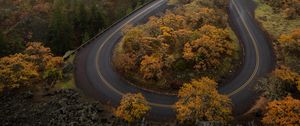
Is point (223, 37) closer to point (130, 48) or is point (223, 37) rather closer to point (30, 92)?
point (130, 48)

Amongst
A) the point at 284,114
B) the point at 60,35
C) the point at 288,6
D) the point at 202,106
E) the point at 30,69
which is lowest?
the point at 284,114

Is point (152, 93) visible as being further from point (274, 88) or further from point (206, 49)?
point (274, 88)

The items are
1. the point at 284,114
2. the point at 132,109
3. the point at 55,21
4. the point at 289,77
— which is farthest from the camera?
the point at 55,21

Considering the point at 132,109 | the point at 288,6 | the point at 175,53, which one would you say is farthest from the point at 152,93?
the point at 288,6

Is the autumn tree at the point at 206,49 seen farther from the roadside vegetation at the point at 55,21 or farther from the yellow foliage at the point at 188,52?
the roadside vegetation at the point at 55,21

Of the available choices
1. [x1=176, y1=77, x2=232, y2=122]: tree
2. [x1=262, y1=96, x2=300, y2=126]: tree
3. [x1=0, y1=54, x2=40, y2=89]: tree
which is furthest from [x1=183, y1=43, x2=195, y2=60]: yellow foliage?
[x1=0, y1=54, x2=40, y2=89]: tree

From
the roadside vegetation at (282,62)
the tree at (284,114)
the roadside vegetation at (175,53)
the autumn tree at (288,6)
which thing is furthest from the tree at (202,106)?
the autumn tree at (288,6)

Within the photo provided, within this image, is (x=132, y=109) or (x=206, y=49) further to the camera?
(x=206, y=49)
